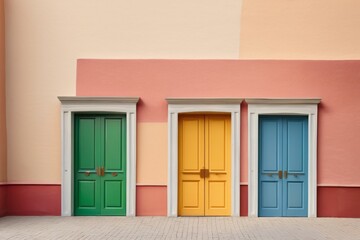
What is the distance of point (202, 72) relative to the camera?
1012cm

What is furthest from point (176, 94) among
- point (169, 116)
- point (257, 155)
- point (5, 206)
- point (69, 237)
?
point (5, 206)

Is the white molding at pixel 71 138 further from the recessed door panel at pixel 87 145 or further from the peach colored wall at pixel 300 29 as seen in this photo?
the peach colored wall at pixel 300 29

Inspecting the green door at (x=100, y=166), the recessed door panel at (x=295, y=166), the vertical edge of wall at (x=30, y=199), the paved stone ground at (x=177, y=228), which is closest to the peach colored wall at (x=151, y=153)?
the green door at (x=100, y=166)

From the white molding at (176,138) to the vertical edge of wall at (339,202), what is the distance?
2.04 metres

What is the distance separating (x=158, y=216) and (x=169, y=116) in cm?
244

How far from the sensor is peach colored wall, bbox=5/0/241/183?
1014cm

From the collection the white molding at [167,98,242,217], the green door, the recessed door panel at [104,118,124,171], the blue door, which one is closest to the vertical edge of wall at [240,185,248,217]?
the white molding at [167,98,242,217]

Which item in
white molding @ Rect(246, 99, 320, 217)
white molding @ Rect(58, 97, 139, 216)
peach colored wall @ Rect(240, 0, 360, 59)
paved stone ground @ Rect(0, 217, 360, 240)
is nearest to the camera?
paved stone ground @ Rect(0, 217, 360, 240)

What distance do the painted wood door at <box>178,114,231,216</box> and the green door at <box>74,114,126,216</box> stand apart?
148cm

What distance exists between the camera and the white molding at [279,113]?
984 centimetres

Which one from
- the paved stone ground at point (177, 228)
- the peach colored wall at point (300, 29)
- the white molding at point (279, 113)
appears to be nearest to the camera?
the paved stone ground at point (177, 228)

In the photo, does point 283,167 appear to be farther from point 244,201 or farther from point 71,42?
point 71,42

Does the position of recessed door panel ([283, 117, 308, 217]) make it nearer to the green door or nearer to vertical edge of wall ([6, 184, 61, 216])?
the green door

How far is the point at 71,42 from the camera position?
402 inches
